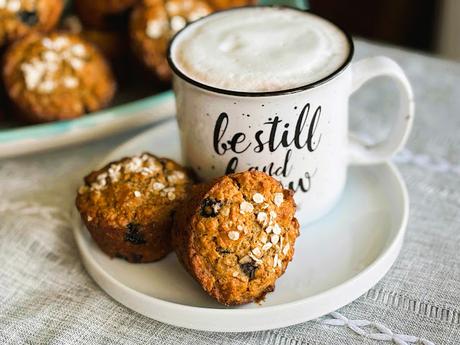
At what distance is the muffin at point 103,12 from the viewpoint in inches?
42.9

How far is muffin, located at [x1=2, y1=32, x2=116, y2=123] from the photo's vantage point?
979mm

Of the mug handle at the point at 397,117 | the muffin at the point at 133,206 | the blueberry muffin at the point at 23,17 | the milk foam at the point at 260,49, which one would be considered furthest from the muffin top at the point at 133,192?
the blueberry muffin at the point at 23,17

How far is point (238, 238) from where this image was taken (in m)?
0.66

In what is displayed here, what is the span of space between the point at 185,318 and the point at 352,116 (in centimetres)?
52

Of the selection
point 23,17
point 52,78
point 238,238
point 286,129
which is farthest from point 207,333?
point 23,17

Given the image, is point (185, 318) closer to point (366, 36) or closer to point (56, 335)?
point (56, 335)

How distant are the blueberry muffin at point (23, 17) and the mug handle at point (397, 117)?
1.69 feet

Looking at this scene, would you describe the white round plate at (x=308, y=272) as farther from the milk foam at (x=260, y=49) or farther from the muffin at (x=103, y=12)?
the muffin at (x=103, y=12)

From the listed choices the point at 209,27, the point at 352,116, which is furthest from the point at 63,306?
the point at 352,116

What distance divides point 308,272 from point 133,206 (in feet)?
0.68

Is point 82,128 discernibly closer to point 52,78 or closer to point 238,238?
point 52,78

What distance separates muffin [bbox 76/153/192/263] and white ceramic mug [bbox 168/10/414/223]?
0.18 ft

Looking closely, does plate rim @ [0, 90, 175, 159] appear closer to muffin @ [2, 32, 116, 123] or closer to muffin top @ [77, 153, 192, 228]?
muffin @ [2, 32, 116, 123]

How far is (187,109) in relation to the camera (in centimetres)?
75
